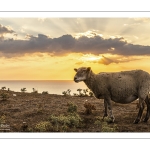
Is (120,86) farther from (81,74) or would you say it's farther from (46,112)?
(46,112)

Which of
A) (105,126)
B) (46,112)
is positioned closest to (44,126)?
(46,112)

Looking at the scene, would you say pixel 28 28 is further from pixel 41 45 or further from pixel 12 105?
pixel 12 105

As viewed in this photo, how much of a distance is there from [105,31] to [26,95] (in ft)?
29.1

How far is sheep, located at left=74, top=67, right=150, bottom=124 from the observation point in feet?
50.6

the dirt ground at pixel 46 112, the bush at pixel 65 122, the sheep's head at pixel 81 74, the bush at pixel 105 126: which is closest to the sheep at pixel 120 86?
the sheep's head at pixel 81 74

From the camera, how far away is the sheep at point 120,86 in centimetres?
1543

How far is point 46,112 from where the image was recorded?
1706 cm

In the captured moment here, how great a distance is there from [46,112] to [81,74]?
322 centimetres

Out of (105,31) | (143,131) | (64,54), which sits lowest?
(143,131)

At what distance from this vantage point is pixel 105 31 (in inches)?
633

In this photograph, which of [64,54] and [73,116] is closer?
[73,116]

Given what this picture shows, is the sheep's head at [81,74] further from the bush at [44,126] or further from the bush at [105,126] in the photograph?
the bush at [44,126]

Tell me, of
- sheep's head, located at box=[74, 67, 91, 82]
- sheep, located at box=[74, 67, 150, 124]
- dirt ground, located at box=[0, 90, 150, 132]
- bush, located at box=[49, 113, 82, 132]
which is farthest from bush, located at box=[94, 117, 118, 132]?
sheep's head, located at box=[74, 67, 91, 82]

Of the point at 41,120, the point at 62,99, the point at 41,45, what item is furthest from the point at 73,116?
the point at 62,99
